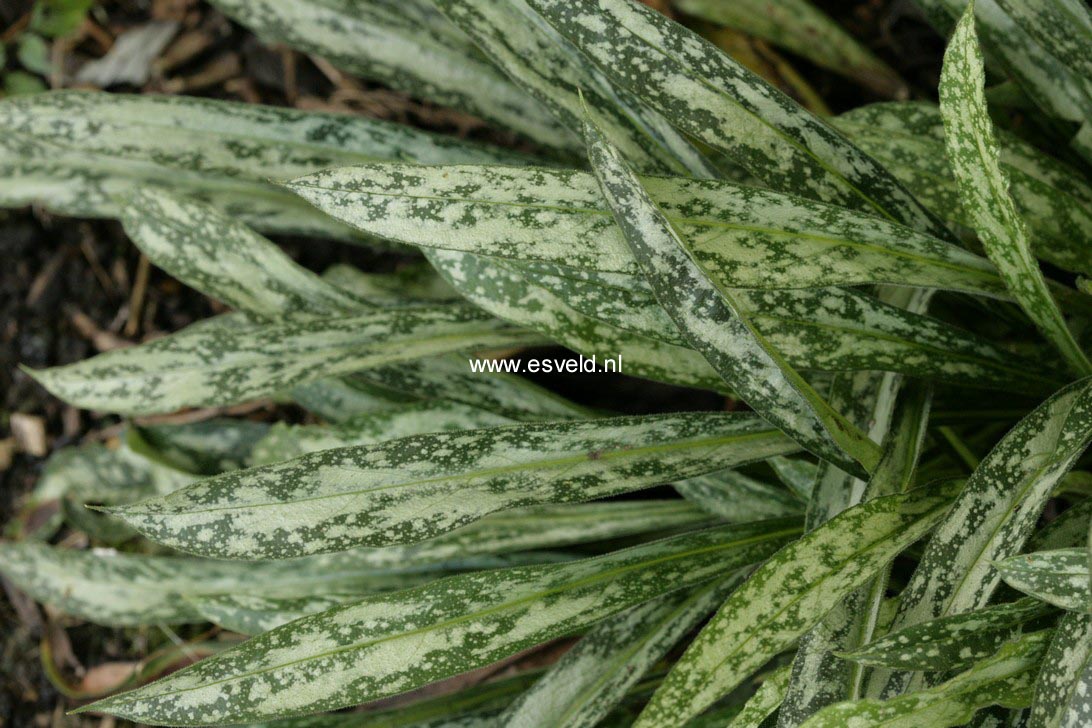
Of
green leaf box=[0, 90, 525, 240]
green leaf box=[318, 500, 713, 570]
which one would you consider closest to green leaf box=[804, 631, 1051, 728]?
green leaf box=[318, 500, 713, 570]

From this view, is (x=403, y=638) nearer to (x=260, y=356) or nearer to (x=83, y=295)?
(x=260, y=356)

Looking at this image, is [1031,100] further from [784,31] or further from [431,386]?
[431,386]

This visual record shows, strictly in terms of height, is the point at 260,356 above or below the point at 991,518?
below

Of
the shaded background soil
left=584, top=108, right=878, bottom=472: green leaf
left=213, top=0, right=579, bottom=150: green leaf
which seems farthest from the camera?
the shaded background soil

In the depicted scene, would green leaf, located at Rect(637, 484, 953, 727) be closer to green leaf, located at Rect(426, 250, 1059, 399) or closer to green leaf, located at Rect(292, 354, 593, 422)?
green leaf, located at Rect(426, 250, 1059, 399)

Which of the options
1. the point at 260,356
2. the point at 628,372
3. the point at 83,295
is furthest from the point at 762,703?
the point at 83,295

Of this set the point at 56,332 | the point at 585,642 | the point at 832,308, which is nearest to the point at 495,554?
the point at 585,642

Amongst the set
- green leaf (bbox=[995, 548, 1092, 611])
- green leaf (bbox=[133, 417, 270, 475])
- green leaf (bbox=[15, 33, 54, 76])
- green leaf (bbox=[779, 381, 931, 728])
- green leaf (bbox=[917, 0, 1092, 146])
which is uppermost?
green leaf (bbox=[917, 0, 1092, 146])
